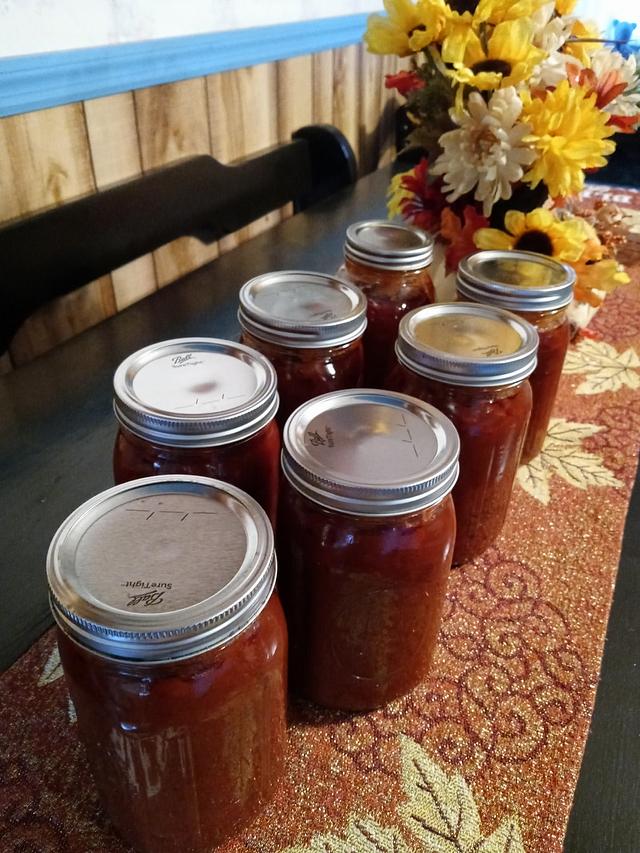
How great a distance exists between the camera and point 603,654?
0.49m

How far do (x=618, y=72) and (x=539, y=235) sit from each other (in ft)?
0.62

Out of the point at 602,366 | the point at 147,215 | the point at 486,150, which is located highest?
the point at 486,150

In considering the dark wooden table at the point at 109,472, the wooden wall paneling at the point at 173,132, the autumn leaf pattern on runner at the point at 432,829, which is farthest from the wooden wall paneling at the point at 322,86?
the autumn leaf pattern on runner at the point at 432,829

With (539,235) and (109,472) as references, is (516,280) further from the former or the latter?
(109,472)

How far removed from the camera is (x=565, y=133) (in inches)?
25.1

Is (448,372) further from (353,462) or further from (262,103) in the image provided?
(262,103)

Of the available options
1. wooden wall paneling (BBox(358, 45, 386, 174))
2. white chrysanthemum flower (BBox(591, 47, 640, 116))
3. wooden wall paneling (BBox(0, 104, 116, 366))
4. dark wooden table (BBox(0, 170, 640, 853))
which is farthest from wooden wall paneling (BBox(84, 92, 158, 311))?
wooden wall paneling (BBox(358, 45, 386, 174))

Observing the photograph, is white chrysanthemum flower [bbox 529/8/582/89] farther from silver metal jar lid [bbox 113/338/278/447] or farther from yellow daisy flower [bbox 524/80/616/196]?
silver metal jar lid [bbox 113/338/278/447]

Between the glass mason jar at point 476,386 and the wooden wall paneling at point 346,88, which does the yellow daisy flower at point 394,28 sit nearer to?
the glass mason jar at point 476,386

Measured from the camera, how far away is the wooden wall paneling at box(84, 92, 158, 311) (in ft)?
2.84

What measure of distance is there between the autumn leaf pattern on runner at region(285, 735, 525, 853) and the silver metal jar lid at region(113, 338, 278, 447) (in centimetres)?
23

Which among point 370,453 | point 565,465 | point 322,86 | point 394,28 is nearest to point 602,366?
point 565,465

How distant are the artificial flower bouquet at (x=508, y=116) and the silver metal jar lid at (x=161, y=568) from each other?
0.46 metres

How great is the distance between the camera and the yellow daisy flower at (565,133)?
0.63 meters
